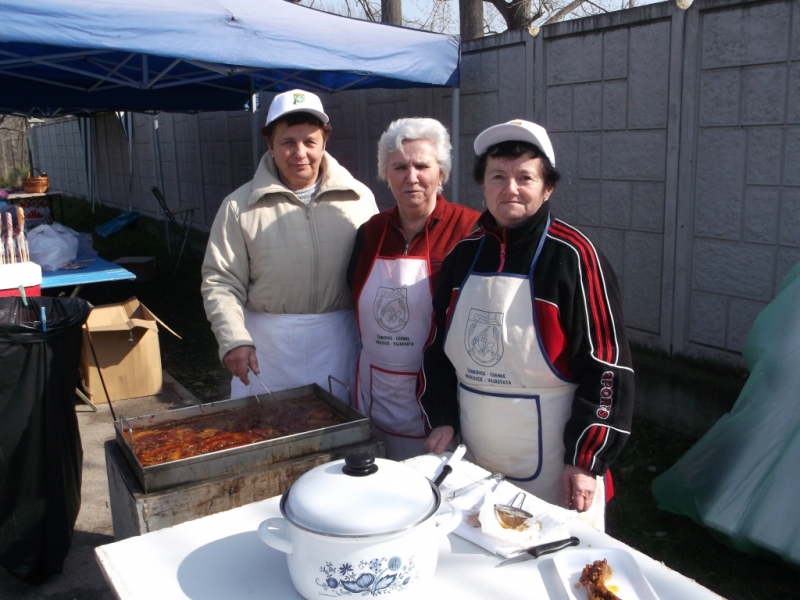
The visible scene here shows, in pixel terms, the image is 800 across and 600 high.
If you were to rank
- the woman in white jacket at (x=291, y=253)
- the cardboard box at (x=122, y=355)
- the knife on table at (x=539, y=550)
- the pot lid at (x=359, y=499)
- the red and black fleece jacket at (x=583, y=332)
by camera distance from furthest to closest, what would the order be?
the cardboard box at (x=122, y=355) → the woman in white jacket at (x=291, y=253) → the red and black fleece jacket at (x=583, y=332) → the knife on table at (x=539, y=550) → the pot lid at (x=359, y=499)

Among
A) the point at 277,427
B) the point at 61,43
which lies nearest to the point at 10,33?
the point at 61,43

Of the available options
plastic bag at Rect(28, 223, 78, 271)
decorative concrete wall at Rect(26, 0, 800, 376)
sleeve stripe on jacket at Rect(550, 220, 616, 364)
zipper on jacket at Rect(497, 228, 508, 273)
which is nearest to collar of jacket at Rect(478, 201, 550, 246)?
zipper on jacket at Rect(497, 228, 508, 273)

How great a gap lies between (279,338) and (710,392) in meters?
2.70

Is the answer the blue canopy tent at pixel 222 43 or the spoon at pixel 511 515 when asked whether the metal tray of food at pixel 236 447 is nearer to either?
the spoon at pixel 511 515

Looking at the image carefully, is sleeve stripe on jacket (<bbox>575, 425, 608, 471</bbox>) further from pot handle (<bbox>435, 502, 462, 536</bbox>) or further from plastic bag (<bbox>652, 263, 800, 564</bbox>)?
plastic bag (<bbox>652, 263, 800, 564</bbox>)

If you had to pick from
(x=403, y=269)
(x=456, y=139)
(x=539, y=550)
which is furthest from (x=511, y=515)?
(x=456, y=139)

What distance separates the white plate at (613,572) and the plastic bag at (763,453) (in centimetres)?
179

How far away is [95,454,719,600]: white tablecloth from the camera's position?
1.37m

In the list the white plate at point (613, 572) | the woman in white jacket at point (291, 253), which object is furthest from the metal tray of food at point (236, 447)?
the white plate at point (613, 572)

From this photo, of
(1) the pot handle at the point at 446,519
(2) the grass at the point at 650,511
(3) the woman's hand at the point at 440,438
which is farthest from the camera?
(2) the grass at the point at 650,511

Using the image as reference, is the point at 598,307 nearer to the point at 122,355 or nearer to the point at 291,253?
the point at 291,253

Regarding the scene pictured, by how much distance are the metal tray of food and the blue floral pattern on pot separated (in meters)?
0.66

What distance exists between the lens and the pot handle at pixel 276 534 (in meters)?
1.31

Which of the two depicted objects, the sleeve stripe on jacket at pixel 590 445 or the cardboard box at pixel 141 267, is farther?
the cardboard box at pixel 141 267
